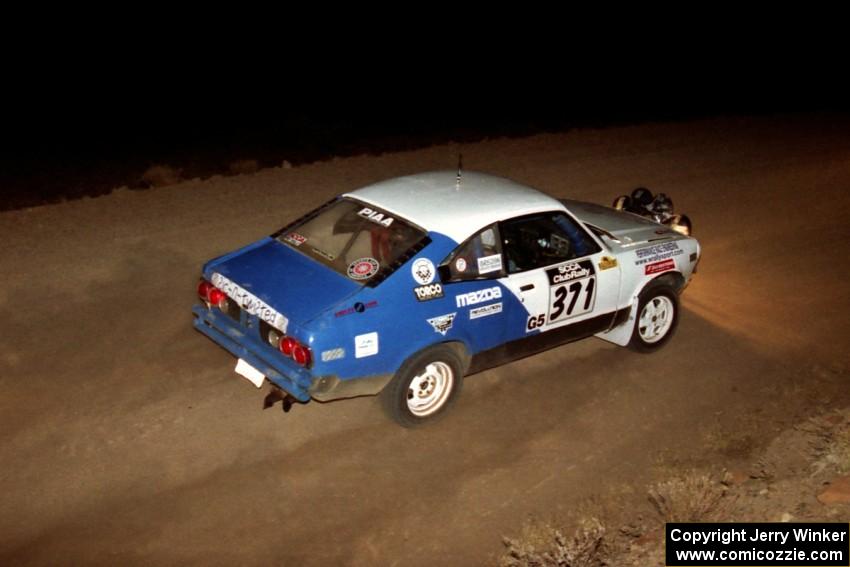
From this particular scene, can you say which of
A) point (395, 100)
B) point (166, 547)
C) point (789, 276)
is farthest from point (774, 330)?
point (395, 100)

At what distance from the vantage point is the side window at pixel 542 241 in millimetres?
6324

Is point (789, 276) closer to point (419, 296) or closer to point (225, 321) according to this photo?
point (419, 296)

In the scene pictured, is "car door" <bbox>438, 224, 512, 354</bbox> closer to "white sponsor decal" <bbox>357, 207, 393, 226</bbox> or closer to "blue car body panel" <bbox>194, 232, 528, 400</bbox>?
"blue car body panel" <bbox>194, 232, 528, 400</bbox>

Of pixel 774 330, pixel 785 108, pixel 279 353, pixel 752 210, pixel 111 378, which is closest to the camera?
pixel 279 353

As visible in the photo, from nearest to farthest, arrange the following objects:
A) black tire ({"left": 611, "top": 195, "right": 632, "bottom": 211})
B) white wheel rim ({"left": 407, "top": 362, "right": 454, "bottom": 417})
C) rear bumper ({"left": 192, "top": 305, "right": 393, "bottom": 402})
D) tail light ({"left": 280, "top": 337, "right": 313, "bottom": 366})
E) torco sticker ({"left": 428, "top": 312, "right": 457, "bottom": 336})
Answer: tail light ({"left": 280, "top": 337, "right": 313, "bottom": 366})
rear bumper ({"left": 192, "top": 305, "right": 393, "bottom": 402})
torco sticker ({"left": 428, "top": 312, "right": 457, "bottom": 336})
white wheel rim ({"left": 407, "top": 362, "right": 454, "bottom": 417})
black tire ({"left": 611, "top": 195, "right": 632, "bottom": 211})

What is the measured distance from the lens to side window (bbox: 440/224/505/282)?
234 inches

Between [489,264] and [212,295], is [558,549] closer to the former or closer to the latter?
[489,264]

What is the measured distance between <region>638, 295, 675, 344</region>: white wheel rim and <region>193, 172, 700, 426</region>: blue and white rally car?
25 centimetres

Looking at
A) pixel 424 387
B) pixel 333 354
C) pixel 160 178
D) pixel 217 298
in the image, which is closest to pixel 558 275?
pixel 424 387

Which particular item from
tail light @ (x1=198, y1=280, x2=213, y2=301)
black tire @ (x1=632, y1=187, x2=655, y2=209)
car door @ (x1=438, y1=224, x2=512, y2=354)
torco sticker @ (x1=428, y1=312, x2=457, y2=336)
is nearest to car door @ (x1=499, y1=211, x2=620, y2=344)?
car door @ (x1=438, y1=224, x2=512, y2=354)

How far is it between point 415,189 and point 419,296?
124 cm

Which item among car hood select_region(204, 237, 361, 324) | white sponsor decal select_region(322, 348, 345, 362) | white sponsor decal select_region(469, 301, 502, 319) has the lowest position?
white sponsor decal select_region(469, 301, 502, 319)

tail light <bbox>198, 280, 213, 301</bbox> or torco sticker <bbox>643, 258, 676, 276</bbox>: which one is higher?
tail light <bbox>198, 280, 213, 301</bbox>

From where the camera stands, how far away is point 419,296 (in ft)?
19.0
